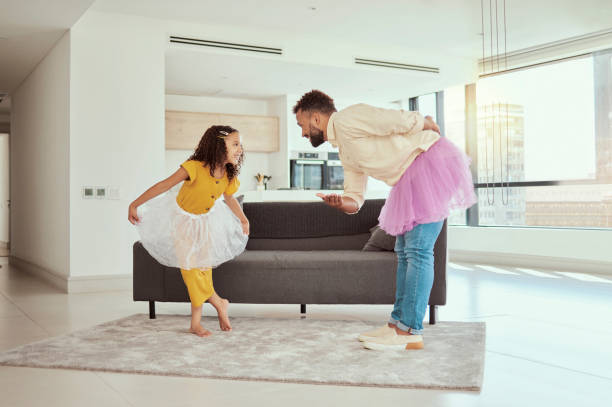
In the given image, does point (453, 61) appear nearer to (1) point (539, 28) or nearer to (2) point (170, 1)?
(1) point (539, 28)

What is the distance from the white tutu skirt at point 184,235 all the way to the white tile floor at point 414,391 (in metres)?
0.72

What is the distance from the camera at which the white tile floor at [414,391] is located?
6.84 feet

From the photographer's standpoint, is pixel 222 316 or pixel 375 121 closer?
pixel 375 121

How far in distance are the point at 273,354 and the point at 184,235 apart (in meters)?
0.88

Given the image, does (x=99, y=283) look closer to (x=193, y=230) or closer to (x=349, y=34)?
(x=193, y=230)

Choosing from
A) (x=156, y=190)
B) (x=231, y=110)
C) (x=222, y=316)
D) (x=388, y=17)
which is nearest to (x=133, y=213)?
(x=156, y=190)

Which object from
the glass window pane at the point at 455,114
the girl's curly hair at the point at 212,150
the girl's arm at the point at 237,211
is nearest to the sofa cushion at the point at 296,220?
the girl's arm at the point at 237,211

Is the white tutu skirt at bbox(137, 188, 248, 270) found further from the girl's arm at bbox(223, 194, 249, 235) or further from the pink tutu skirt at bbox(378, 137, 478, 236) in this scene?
the pink tutu skirt at bbox(378, 137, 478, 236)

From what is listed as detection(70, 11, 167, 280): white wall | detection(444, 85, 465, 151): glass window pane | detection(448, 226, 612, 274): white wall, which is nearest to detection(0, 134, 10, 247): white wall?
detection(70, 11, 167, 280): white wall

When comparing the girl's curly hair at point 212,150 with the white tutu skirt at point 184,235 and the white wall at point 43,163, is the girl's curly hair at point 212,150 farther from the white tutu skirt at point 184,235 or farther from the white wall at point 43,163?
the white wall at point 43,163

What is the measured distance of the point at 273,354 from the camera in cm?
272

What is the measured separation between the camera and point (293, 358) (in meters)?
2.65

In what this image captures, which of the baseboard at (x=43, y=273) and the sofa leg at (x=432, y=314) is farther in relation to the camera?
the baseboard at (x=43, y=273)

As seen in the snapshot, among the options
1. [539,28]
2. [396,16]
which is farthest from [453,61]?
[396,16]
